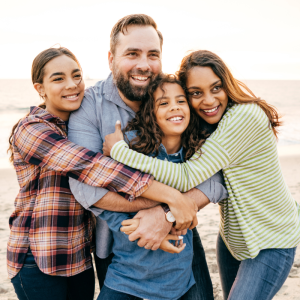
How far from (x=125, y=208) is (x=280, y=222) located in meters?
1.19

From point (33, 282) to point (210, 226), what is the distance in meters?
4.45

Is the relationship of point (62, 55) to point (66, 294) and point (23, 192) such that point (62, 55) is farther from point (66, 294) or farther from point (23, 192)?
point (66, 294)

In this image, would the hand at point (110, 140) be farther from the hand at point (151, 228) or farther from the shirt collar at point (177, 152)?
the hand at point (151, 228)

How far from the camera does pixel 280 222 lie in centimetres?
220

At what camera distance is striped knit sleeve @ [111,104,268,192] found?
2.04m

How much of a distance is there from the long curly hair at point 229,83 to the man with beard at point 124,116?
50 centimetres

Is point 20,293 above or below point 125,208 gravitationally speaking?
below

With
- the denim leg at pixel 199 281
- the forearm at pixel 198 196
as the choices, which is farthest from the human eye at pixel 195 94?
the denim leg at pixel 199 281

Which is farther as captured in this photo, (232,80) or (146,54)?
(146,54)

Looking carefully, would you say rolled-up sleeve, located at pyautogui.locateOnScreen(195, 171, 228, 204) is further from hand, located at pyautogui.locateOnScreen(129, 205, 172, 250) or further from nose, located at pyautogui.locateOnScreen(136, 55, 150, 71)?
nose, located at pyautogui.locateOnScreen(136, 55, 150, 71)

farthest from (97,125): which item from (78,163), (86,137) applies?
(78,163)

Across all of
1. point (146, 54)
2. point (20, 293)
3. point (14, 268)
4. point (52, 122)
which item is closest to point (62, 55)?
point (52, 122)

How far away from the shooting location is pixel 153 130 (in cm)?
238

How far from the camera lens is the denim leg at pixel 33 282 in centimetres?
212
